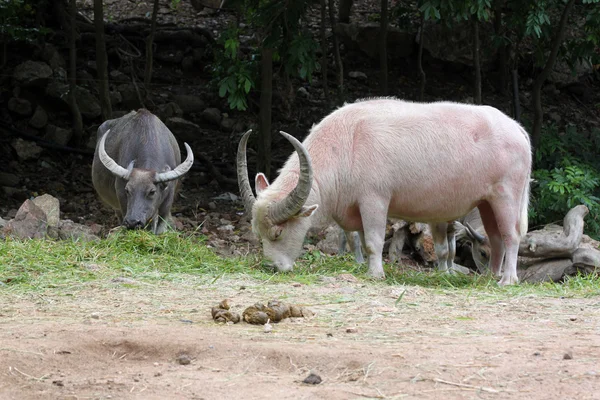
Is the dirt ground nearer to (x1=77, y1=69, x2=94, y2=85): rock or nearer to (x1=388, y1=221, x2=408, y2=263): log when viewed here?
(x1=388, y1=221, x2=408, y2=263): log

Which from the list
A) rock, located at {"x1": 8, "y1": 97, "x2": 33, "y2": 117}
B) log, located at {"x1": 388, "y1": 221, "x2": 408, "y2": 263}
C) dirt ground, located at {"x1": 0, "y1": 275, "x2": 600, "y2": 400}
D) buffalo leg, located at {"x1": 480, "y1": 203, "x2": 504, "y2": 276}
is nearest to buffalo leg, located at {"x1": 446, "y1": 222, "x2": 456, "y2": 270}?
buffalo leg, located at {"x1": 480, "y1": 203, "x2": 504, "y2": 276}

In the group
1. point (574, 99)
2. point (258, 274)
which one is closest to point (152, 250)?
point (258, 274)

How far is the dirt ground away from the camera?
4551 millimetres

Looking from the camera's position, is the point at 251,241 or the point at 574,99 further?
the point at 574,99

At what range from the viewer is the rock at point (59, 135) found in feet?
51.8

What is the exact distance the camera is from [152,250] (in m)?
9.28

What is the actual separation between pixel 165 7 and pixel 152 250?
11458 millimetres

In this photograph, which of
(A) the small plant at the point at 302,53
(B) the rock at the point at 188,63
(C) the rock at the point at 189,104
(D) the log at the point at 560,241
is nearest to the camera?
(D) the log at the point at 560,241

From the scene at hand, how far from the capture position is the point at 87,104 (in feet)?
53.6

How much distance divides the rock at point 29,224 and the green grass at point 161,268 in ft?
3.35

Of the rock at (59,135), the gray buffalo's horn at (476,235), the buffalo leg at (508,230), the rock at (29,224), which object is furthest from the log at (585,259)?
the rock at (59,135)

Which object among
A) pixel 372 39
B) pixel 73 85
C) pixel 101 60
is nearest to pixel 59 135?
pixel 73 85

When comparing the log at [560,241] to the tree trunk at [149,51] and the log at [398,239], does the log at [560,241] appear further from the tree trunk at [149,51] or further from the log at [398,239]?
the tree trunk at [149,51]

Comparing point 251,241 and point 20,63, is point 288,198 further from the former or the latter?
point 20,63
